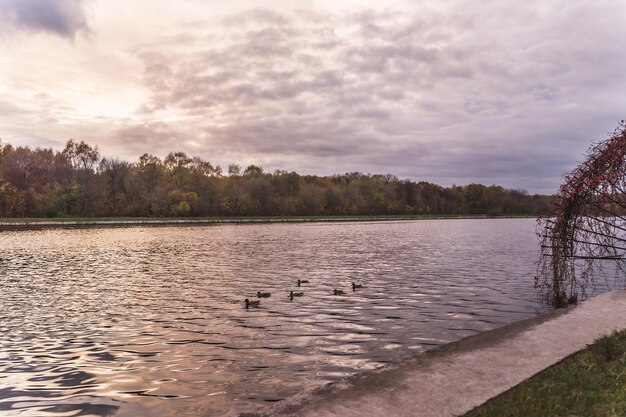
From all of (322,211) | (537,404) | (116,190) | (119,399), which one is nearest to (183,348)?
(119,399)

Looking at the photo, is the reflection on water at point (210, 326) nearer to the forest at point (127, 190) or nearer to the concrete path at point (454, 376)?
the concrete path at point (454, 376)

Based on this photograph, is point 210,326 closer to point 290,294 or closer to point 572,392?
point 290,294

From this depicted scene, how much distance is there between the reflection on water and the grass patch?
14.6ft

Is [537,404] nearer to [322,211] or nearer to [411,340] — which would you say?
[411,340]

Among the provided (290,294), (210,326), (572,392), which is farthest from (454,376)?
(290,294)

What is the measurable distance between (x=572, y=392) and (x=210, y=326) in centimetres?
1218

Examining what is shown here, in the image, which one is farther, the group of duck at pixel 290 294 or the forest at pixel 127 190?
the forest at pixel 127 190

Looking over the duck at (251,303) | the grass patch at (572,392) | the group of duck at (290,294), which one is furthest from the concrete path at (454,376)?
the group of duck at (290,294)

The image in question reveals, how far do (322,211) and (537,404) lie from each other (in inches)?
7085

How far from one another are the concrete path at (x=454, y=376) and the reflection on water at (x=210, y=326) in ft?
5.52

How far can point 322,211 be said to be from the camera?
188m

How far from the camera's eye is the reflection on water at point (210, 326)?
10914 millimetres

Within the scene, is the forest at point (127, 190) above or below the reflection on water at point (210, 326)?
above

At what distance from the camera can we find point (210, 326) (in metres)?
17.3
